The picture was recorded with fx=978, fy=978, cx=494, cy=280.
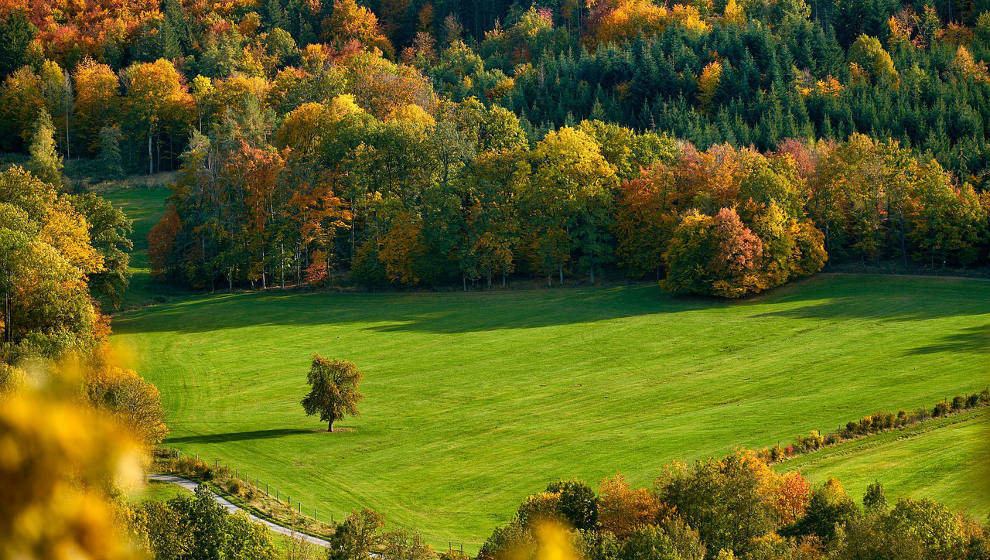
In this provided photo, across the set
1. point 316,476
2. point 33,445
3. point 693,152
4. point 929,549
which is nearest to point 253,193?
point 693,152

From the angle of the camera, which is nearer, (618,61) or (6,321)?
(6,321)

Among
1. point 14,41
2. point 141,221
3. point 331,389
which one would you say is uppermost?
point 14,41

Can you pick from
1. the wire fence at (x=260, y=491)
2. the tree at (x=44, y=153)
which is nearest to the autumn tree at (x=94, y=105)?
the tree at (x=44, y=153)

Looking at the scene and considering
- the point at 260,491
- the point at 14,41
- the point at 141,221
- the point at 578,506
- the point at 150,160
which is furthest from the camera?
the point at 14,41

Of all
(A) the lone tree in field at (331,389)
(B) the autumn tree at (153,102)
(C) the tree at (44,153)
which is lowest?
(A) the lone tree in field at (331,389)

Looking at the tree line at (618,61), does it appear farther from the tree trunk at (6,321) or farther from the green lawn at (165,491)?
the green lawn at (165,491)

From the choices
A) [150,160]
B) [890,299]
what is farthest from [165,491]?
[150,160]

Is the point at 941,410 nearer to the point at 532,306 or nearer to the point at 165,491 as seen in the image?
the point at 165,491
